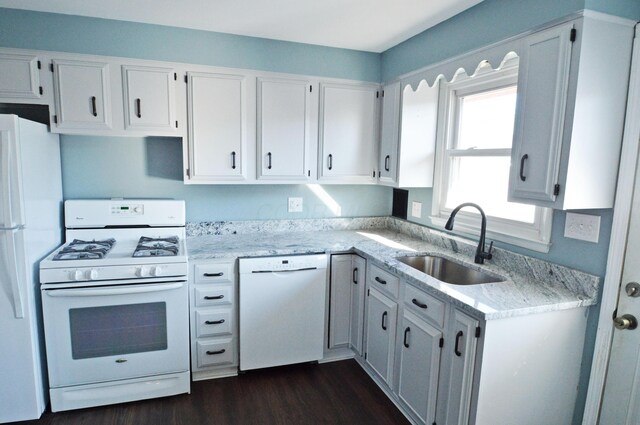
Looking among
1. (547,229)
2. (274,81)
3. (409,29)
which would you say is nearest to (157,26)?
(274,81)

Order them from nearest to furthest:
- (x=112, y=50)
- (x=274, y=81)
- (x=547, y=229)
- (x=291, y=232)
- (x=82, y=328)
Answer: (x=547, y=229) → (x=82, y=328) → (x=112, y=50) → (x=274, y=81) → (x=291, y=232)

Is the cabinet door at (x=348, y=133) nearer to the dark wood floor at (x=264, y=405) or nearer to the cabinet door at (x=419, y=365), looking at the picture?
the cabinet door at (x=419, y=365)

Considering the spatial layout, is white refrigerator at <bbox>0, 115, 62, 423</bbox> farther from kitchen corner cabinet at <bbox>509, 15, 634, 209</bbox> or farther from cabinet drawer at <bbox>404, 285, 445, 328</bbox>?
kitchen corner cabinet at <bbox>509, 15, 634, 209</bbox>

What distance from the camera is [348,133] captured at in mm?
2996

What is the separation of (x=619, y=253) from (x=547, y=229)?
336 mm

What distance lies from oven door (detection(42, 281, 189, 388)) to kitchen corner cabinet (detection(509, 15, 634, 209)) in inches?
79.8

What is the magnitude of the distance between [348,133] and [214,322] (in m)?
1.71

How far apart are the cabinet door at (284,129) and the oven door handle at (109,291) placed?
1.05 m

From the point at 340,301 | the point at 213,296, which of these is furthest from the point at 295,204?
the point at 213,296

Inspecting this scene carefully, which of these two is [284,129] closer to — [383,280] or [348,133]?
[348,133]

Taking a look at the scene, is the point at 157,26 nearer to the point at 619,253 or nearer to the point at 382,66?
the point at 382,66

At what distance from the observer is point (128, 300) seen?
219 centimetres

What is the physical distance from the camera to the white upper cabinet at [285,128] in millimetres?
2758

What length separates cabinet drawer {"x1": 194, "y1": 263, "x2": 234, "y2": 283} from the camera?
2.41 m
